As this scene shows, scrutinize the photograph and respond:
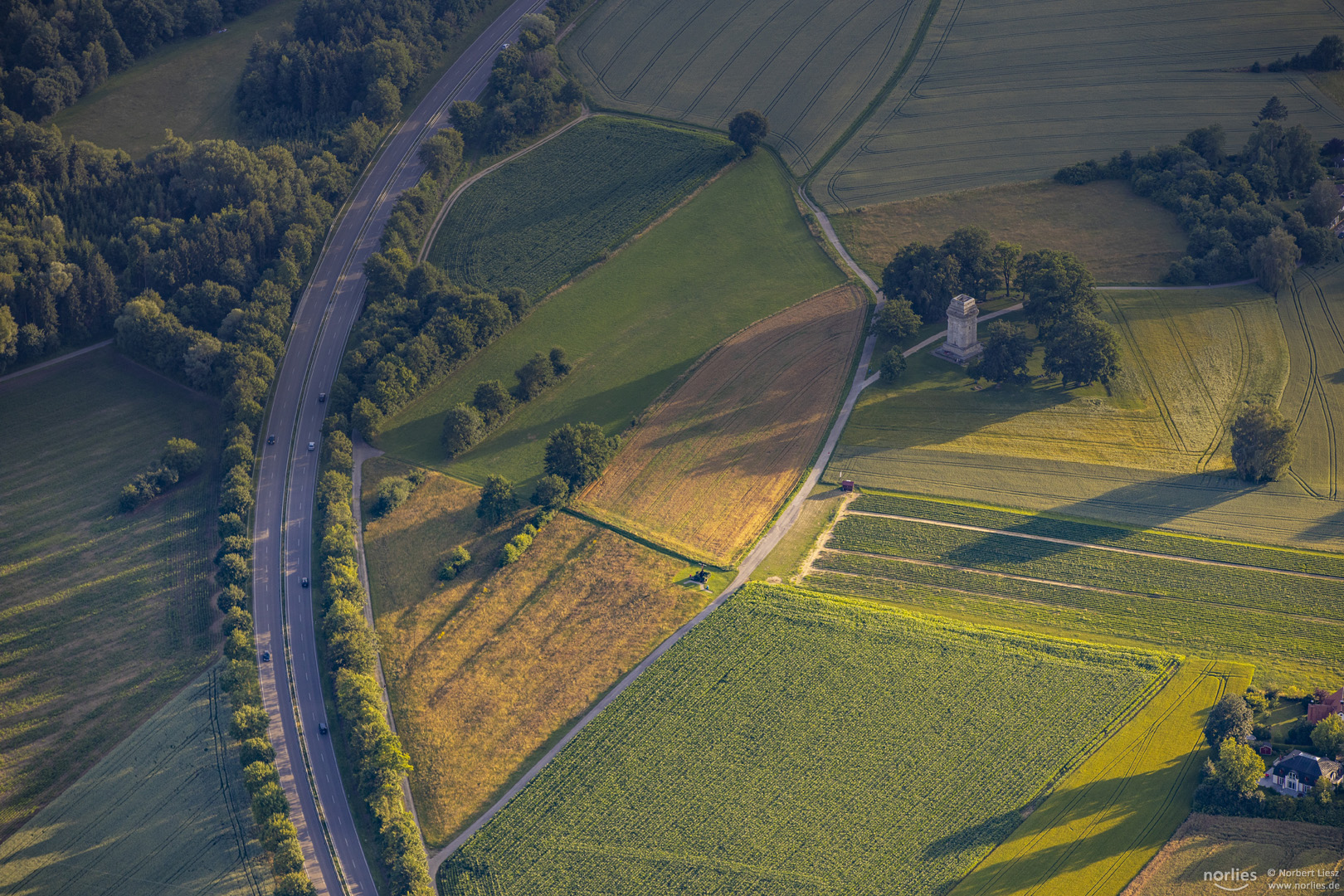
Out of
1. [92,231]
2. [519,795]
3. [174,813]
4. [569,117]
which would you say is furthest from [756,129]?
[174,813]

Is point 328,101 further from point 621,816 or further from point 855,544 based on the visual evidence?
point 621,816

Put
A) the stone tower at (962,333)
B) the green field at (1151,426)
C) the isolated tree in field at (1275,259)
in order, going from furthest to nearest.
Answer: the isolated tree in field at (1275,259)
the stone tower at (962,333)
the green field at (1151,426)

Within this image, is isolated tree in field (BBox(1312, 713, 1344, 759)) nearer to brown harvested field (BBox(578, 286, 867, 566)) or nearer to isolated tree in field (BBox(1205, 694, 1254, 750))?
isolated tree in field (BBox(1205, 694, 1254, 750))

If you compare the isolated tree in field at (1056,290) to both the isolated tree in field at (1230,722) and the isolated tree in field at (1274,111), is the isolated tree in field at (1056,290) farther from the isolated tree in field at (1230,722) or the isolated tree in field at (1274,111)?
the isolated tree in field at (1230,722)

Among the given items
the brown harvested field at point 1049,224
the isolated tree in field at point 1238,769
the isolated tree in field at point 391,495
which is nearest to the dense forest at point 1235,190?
the brown harvested field at point 1049,224

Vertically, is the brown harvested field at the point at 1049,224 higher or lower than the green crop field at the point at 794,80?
lower
